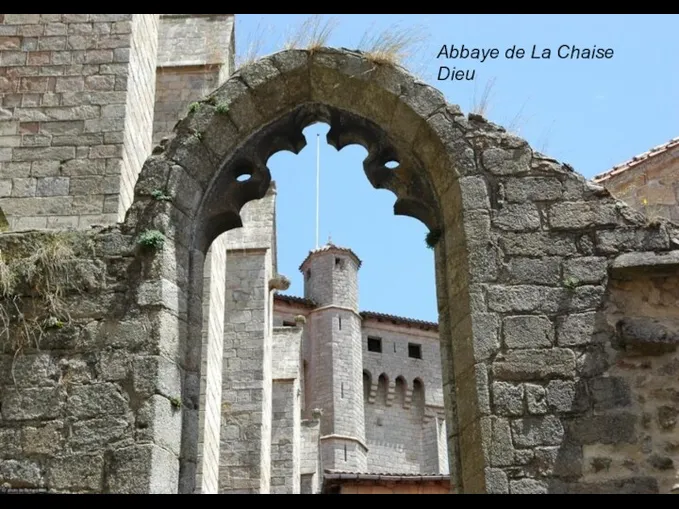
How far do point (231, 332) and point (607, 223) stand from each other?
26.2 feet

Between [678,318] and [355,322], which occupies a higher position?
[355,322]

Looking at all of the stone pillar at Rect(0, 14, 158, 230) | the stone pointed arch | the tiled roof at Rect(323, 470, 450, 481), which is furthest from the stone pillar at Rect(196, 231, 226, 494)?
the tiled roof at Rect(323, 470, 450, 481)

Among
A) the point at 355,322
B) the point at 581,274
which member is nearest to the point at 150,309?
the point at 581,274

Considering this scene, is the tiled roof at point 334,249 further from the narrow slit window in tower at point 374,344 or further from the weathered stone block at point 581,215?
the weathered stone block at point 581,215

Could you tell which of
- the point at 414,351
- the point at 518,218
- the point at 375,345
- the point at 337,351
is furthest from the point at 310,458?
the point at 414,351

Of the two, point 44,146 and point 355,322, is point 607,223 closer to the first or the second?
point 44,146

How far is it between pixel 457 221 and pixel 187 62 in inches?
272

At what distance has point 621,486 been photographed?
5.51m

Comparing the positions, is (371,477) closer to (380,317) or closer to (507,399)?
(507,399)

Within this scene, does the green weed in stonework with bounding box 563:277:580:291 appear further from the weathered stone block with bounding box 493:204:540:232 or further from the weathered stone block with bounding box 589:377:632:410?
the weathered stone block with bounding box 589:377:632:410

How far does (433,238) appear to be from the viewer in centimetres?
646

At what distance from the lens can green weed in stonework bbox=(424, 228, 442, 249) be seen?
21.2 feet

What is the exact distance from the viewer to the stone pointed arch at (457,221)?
225 inches

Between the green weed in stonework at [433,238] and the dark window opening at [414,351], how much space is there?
36898 millimetres
